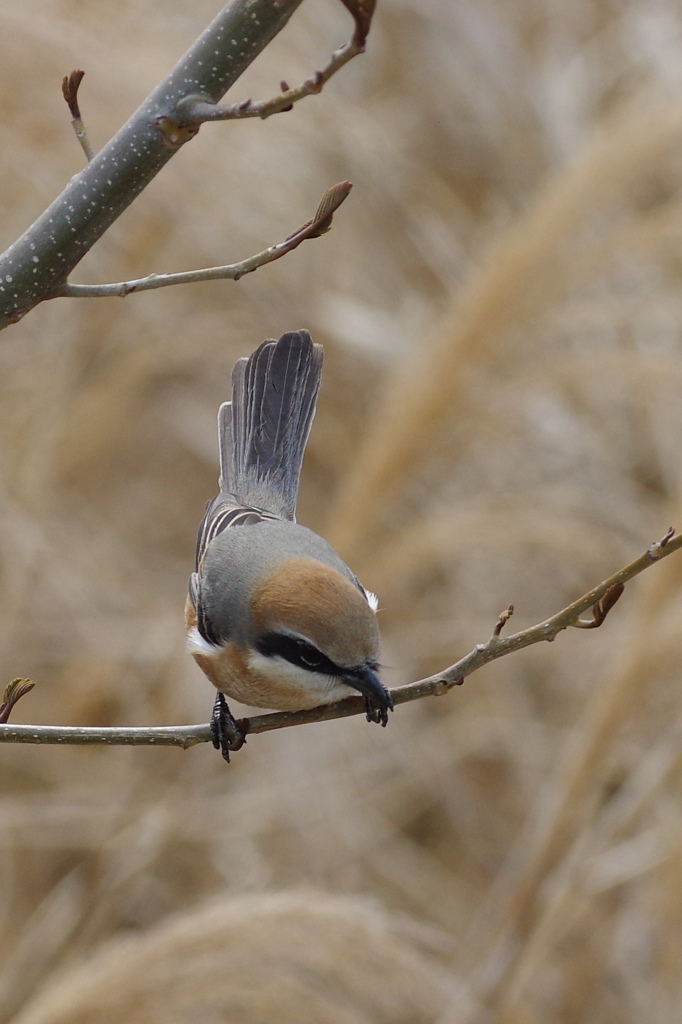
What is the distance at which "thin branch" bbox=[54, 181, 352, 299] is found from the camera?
1075mm

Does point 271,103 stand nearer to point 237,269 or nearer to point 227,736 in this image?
point 237,269

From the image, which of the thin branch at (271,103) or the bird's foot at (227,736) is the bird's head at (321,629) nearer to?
the bird's foot at (227,736)

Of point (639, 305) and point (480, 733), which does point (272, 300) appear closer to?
point (639, 305)

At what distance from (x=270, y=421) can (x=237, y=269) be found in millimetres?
1039

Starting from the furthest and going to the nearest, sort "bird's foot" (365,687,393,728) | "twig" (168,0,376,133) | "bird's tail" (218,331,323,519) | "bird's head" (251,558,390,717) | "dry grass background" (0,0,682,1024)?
"dry grass background" (0,0,682,1024), "bird's tail" (218,331,323,519), "bird's head" (251,558,390,717), "bird's foot" (365,687,393,728), "twig" (168,0,376,133)

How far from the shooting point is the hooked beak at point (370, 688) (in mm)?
1523

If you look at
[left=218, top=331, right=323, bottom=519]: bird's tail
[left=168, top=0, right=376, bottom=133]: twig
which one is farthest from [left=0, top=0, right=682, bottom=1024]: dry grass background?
[left=168, top=0, right=376, bottom=133]: twig

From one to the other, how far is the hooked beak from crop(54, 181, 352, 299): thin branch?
659 millimetres

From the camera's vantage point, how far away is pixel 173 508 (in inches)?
152

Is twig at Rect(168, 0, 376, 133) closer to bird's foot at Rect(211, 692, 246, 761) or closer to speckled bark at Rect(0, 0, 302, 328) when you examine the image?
speckled bark at Rect(0, 0, 302, 328)

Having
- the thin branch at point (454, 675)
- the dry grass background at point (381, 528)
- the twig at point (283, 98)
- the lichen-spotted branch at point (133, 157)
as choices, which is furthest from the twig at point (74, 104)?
the dry grass background at point (381, 528)

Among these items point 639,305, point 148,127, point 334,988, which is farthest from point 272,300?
point 148,127

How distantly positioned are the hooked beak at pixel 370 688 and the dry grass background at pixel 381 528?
0.50m

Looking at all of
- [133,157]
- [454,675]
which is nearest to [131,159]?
[133,157]
